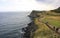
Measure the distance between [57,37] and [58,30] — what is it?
158 inches

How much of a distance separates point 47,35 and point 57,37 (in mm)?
3071

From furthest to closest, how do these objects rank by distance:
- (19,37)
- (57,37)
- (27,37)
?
(19,37)
(27,37)
(57,37)

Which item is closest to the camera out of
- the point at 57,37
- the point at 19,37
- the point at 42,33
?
the point at 57,37

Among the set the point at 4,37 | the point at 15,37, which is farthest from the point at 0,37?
the point at 15,37

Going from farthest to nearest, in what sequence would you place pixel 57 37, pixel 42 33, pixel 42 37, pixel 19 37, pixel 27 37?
pixel 19 37 → pixel 27 37 → pixel 42 33 → pixel 42 37 → pixel 57 37

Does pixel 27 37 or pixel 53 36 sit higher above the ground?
→ pixel 53 36

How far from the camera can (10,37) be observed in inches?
1817

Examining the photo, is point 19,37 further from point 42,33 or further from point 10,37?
point 42,33

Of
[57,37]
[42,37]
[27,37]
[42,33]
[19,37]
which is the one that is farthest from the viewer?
[19,37]

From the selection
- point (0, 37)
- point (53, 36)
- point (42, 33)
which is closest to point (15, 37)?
point (0, 37)

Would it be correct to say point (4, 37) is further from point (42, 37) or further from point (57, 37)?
point (57, 37)

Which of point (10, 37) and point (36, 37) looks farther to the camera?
point (10, 37)

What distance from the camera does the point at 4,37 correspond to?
46.7 m

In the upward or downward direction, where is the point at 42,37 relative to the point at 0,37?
upward
